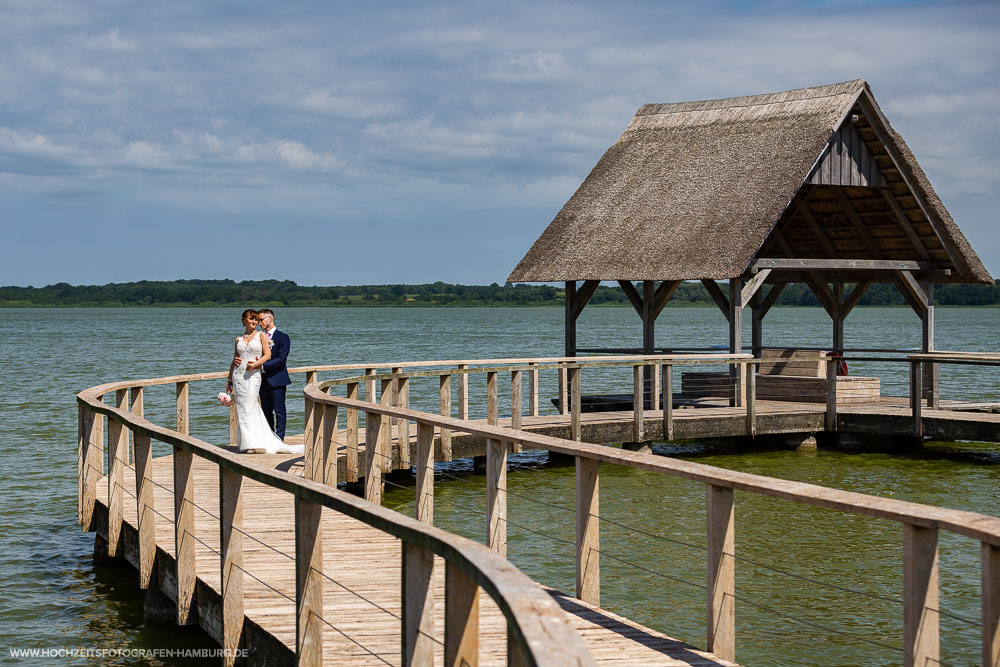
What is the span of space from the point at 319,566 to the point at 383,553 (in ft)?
8.25

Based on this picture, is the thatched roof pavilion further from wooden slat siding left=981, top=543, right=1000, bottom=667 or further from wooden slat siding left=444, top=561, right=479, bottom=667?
wooden slat siding left=444, top=561, right=479, bottom=667

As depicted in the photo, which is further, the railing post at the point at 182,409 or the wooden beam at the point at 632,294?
the wooden beam at the point at 632,294

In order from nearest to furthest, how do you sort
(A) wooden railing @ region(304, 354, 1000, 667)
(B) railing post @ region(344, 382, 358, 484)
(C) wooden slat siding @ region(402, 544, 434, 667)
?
(C) wooden slat siding @ region(402, 544, 434, 667) < (A) wooden railing @ region(304, 354, 1000, 667) < (B) railing post @ region(344, 382, 358, 484)

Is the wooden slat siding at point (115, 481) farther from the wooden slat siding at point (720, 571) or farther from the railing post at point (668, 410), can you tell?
the railing post at point (668, 410)

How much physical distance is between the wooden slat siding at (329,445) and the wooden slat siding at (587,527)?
4133mm

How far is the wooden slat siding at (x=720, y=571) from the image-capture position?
16.8 ft

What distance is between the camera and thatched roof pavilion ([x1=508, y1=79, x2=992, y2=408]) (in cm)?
1783

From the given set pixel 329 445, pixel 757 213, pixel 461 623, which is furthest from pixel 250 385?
pixel 461 623

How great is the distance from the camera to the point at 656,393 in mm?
17266

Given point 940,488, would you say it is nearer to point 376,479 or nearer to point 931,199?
point 931,199

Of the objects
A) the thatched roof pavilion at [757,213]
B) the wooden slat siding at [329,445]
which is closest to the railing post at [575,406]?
the thatched roof pavilion at [757,213]

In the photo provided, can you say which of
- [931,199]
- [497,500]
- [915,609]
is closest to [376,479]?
[497,500]

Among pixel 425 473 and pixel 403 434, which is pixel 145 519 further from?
pixel 403 434

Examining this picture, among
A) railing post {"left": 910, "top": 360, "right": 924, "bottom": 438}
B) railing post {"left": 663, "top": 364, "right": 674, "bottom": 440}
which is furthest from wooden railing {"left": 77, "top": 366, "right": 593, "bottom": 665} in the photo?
railing post {"left": 910, "top": 360, "right": 924, "bottom": 438}
